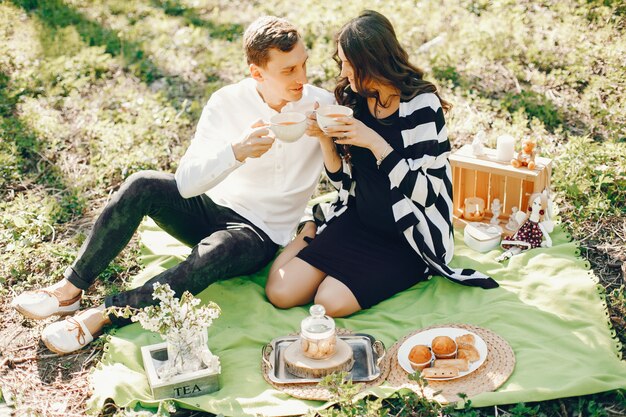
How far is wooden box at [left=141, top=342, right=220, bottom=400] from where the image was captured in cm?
321

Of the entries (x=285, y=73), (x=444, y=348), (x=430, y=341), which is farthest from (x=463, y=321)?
(x=285, y=73)

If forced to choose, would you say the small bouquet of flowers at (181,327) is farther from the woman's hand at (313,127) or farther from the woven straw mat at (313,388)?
the woman's hand at (313,127)

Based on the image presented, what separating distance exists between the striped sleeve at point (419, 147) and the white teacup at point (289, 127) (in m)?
0.48

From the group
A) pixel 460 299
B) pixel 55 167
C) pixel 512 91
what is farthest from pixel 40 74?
pixel 460 299

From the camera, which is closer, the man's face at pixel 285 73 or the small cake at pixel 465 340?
the small cake at pixel 465 340

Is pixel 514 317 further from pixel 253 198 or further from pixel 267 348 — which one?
pixel 253 198

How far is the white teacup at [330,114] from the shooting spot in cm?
349

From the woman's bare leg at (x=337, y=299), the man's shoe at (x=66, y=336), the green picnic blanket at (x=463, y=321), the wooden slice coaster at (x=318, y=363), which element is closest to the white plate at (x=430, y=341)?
the green picnic blanket at (x=463, y=321)

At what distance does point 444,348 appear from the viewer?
3.31m

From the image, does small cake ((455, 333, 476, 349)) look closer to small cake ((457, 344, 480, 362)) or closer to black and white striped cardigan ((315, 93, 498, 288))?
small cake ((457, 344, 480, 362))

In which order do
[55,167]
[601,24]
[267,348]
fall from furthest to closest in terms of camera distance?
[601,24], [55,167], [267,348]

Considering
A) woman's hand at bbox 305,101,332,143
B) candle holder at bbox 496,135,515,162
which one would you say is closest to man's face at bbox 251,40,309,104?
woman's hand at bbox 305,101,332,143

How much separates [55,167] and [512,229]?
10.5ft

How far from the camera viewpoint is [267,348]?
11.7 feet
